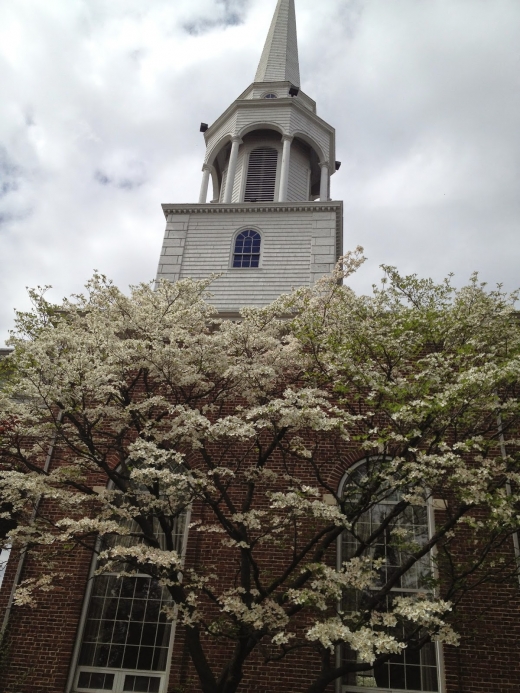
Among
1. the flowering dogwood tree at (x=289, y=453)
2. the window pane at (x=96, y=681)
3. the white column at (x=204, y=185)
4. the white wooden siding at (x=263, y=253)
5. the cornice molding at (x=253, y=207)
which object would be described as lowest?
the window pane at (x=96, y=681)

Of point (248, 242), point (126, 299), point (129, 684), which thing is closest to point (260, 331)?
point (126, 299)

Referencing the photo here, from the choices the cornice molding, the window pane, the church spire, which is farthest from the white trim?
the window pane

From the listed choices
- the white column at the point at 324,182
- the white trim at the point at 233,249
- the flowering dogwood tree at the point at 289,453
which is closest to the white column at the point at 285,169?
the white column at the point at 324,182

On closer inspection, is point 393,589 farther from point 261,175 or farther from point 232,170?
point 261,175

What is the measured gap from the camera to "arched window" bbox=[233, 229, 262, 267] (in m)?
18.2

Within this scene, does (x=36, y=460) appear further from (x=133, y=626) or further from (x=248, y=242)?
(x=248, y=242)

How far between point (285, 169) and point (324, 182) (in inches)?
65.5

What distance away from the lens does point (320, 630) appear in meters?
7.09

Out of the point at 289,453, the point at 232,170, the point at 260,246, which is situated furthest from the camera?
the point at 232,170

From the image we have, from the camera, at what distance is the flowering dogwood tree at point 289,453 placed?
8125 millimetres

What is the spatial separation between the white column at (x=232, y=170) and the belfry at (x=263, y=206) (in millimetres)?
35

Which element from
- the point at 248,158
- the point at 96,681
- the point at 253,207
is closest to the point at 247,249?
the point at 253,207

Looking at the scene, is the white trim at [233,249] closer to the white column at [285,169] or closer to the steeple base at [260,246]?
the steeple base at [260,246]

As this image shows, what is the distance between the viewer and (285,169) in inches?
789
